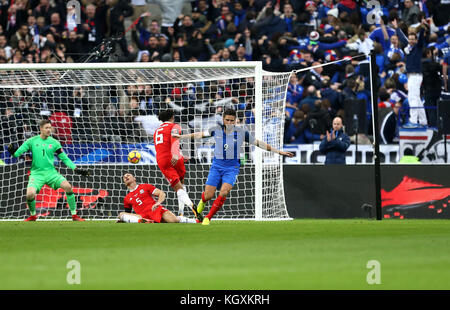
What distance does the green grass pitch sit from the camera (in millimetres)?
6422

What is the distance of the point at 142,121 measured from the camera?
1934 cm

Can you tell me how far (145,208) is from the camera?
1554cm

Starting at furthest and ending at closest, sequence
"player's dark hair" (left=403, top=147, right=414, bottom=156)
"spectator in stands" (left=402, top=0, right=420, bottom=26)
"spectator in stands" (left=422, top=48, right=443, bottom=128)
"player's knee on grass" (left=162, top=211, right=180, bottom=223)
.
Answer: "spectator in stands" (left=402, top=0, right=420, bottom=26)
"spectator in stands" (left=422, top=48, right=443, bottom=128)
"player's dark hair" (left=403, top=147, right=414, bottom=156)
"player's knee on grass" (left=162, top=211, right=180, bottom=223)

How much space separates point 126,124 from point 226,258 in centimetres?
1143

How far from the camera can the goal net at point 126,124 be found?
56.7 ft

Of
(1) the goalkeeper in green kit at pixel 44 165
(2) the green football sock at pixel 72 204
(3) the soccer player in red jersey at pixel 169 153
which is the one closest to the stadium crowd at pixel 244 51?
(1) the goalkeeper in green kit at pixel 44 165

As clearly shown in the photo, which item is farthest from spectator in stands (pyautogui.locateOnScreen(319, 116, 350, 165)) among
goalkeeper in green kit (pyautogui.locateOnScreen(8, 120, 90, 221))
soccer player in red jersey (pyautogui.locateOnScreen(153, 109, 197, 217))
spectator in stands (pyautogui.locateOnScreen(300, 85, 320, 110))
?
goalkeeper in green kit (pyautogui.locateOnScreen(8, 120, 90, 221))

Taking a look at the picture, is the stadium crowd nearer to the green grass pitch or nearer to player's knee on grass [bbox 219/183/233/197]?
player's knee on grass [bbox 219/183/233/197]


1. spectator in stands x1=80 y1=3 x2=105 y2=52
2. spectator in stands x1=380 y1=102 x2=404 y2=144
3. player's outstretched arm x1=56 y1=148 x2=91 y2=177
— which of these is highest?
spectator in stands x1=80 y1=3 x2=105 y2=52

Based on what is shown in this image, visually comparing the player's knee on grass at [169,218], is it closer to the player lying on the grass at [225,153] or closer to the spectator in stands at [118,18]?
the player lying on the grass at [225,153]

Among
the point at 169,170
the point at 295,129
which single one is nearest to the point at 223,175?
the point at 169,170

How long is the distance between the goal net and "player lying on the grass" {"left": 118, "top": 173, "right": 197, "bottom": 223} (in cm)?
205

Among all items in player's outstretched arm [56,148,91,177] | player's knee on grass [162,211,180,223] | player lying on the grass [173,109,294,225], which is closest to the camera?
player lying on the grass [173,109,294,225]

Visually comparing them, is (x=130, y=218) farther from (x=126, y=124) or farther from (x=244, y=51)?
(x=244, y=51)
